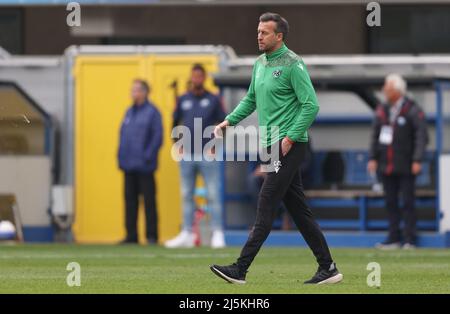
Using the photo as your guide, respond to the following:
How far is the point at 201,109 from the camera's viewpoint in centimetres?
1856

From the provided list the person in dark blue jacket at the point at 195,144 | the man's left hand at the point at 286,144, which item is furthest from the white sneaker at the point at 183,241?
the man's left hand at the point at 286,144

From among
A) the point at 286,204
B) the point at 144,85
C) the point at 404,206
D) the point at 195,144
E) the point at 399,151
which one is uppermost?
the point at 144,85

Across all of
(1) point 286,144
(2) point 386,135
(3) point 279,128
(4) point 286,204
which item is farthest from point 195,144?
(1) point 286,144

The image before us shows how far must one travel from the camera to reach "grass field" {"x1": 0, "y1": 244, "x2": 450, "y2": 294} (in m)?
10.9

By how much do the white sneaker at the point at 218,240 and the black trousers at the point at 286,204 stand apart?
703 centimetres

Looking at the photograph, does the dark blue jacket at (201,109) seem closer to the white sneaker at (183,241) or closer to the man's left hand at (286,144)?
the white sneaker at (183,241)

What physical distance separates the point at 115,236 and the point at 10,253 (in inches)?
164

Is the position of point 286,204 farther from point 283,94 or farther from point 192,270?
point 192,270

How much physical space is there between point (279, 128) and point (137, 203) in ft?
28.2

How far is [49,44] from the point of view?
23.7 metres

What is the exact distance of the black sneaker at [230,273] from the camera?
36.0 feet
